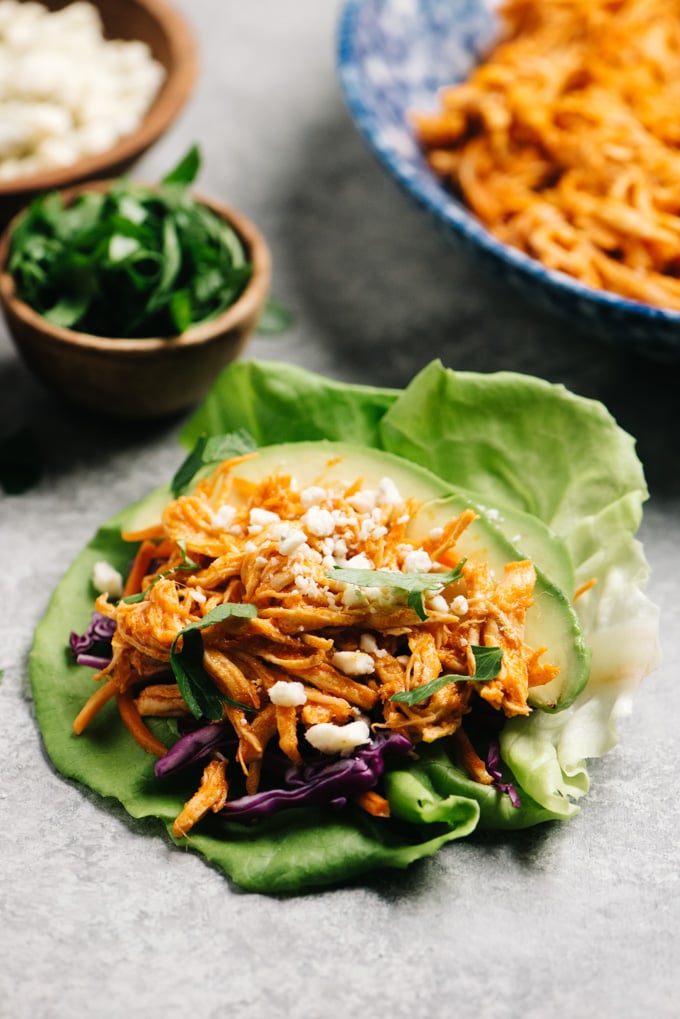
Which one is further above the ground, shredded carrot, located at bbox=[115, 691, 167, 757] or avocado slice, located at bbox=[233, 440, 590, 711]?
avocado slice, located at bbox=[233, 440, 590, 711]

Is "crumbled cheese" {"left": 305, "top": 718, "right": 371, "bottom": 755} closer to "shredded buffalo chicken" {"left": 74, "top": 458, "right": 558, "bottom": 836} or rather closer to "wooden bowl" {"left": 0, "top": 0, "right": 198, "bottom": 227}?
"shredded buffalo chicken" {"left": 74, "top": 458, "right": 558, "bottom": 836}

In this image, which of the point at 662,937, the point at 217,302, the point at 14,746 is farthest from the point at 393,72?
the point at 662,937

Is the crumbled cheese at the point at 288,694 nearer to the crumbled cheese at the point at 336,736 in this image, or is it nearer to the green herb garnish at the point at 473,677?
the crumbled cheese at the point at 336,736

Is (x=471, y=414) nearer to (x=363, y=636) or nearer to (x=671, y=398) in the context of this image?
(x=363, y=636)

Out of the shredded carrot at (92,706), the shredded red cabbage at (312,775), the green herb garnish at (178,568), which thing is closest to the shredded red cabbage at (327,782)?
the shredded red cabbage at (312,775)

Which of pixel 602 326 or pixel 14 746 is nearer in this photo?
pixel 14 746

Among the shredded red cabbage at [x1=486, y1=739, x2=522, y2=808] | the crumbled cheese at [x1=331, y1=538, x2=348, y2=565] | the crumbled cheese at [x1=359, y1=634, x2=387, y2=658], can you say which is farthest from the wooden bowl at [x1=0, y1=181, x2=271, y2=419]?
the shredded red cabbage at [x1=486, y1=739, x2=522, y2=808]
